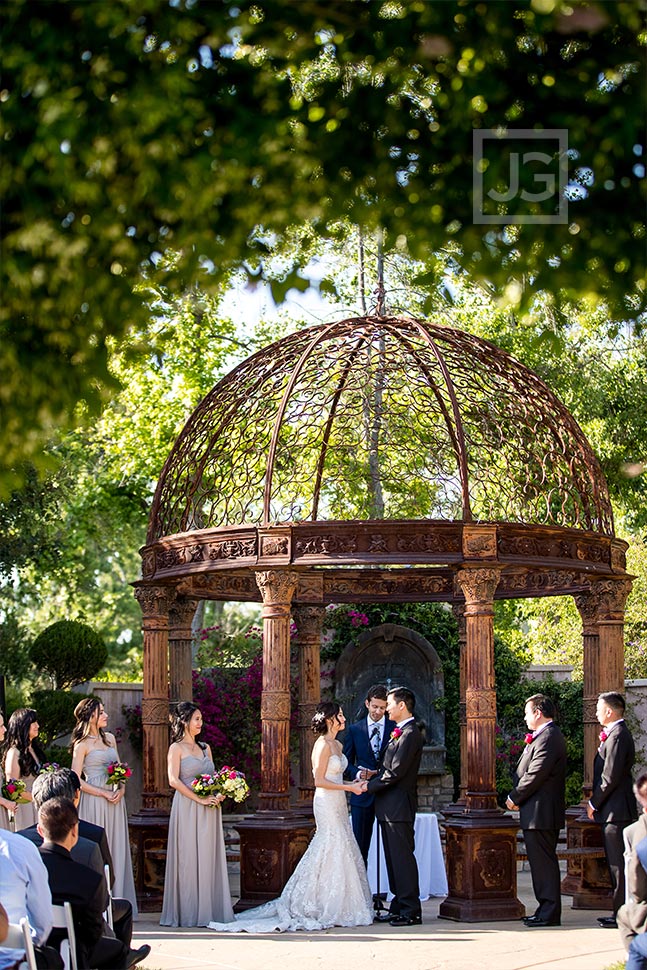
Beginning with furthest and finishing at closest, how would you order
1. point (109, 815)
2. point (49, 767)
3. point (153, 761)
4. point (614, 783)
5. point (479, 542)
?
point (153, 761), point (109, 815), point (479, 542), point (614, 783), point (49, 767)

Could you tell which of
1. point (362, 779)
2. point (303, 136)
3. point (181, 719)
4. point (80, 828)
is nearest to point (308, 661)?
point (362, 779)

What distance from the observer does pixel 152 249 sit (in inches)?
221

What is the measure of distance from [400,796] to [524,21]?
7.49 m

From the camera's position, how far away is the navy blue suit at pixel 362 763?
12.5 m

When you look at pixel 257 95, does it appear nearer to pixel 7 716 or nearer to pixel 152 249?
pixel 152 249

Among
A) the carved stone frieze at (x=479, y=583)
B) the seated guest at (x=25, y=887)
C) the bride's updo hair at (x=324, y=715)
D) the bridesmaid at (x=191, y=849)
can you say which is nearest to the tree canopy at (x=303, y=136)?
the seated guest at (x=25, y=887)

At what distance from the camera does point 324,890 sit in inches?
438

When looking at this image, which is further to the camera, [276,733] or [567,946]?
[276,733]

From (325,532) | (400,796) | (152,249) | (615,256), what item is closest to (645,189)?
(615,256)

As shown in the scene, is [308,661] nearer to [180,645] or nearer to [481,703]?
[180,645]

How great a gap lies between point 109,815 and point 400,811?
8.05 ft

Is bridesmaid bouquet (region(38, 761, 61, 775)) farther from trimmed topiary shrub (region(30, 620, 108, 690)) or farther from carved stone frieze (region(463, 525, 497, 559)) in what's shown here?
trimmed topiary shrub (region(30, 620, 108, 690))

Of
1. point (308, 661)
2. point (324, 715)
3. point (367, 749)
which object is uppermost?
point (308, 661)

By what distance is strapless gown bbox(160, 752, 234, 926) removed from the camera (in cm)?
1129
